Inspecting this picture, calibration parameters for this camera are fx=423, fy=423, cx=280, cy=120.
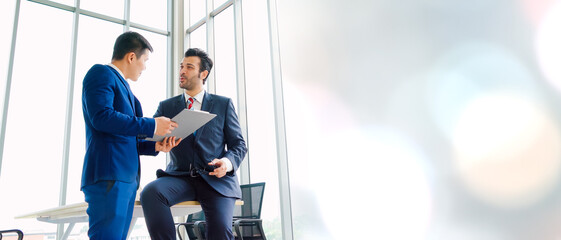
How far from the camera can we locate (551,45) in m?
2.29

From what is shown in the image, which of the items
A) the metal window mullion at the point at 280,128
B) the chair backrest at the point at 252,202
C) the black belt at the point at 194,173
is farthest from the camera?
the metal window mullion at the point at 280,128

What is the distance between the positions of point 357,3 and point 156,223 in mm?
2407

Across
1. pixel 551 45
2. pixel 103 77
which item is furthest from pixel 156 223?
pixel 551 45

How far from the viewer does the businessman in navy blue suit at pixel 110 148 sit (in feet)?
4.71

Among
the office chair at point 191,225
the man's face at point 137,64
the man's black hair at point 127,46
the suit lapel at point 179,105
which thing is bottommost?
the office chair at point 191,225

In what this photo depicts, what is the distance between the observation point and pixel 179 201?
1.88 m

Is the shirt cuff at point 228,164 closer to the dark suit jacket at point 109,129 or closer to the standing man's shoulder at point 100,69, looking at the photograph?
the dark suit jacket at point 109,129

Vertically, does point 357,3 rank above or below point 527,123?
above

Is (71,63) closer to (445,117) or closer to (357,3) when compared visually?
(357,3)

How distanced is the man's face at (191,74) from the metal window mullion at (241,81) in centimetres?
237

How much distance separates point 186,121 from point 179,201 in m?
0.40

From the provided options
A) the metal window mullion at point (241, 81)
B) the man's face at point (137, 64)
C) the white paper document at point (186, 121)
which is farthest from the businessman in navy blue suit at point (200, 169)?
the metal window mullion at point (241, 81)

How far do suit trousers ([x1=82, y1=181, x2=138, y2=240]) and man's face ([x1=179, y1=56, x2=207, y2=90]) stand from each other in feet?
2.63

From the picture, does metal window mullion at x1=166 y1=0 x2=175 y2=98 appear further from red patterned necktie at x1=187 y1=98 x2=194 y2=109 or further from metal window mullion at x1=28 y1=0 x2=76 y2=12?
red patterned necktie at x1=187 y1=98 x2=194 y2=109
